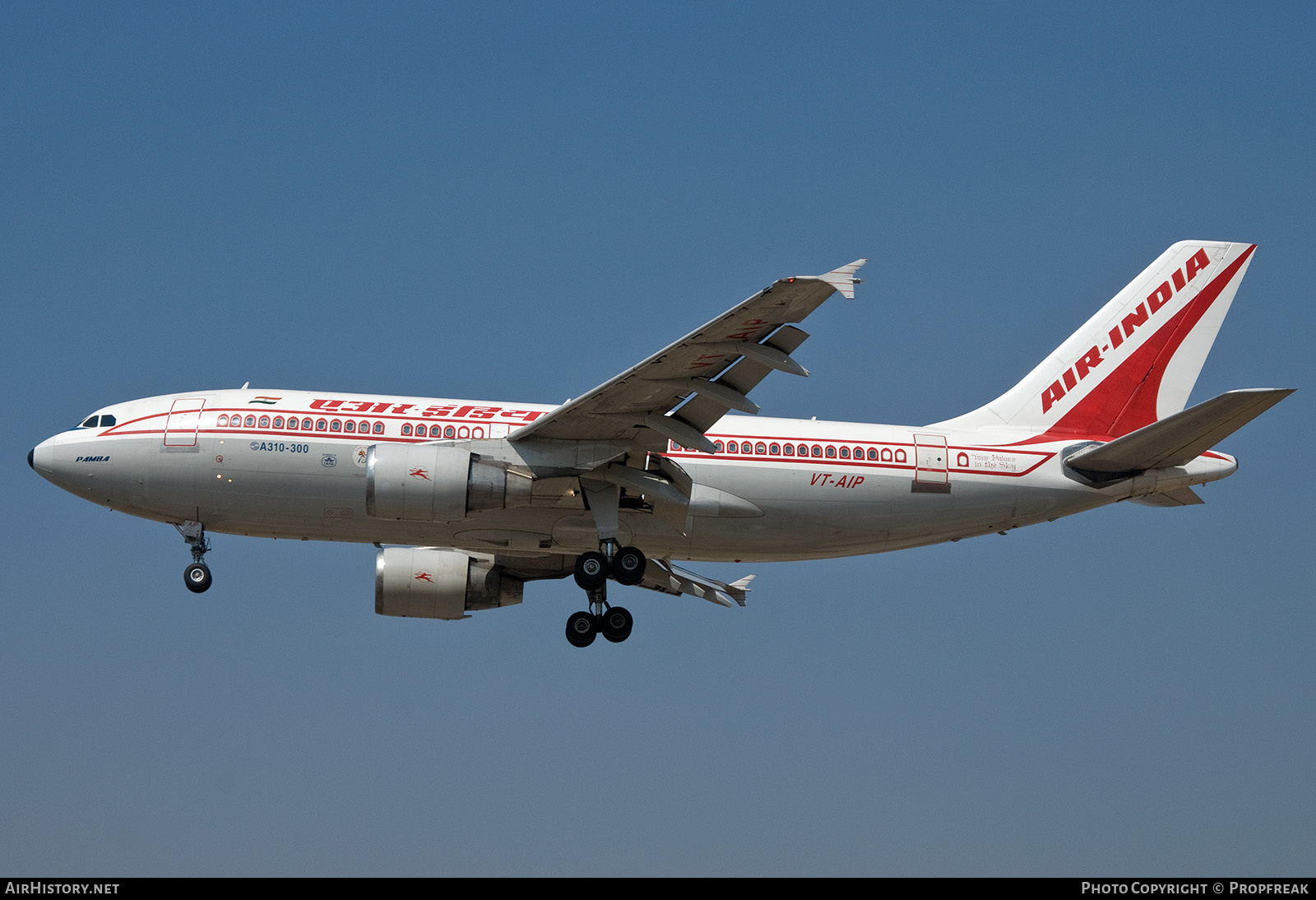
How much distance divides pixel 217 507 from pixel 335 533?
7.37ft

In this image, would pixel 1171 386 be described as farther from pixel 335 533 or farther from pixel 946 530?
pixel 335 533

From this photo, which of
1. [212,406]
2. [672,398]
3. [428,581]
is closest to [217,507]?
[212,406]

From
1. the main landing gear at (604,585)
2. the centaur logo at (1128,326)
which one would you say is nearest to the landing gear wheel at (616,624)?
the main landing gear at (604,585)

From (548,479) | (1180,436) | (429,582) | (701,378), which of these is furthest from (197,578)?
(1180,436)

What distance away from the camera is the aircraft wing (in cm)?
2469

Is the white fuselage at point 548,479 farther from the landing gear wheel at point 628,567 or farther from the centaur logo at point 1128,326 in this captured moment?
the centaur logo at point 1128,326

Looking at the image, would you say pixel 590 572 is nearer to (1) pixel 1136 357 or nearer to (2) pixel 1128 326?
(1) pixel 1136 357

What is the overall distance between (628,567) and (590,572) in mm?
773

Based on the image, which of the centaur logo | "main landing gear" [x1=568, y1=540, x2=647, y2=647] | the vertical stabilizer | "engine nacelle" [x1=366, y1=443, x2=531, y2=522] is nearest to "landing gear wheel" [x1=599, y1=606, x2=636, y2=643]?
"main landing gear" [x1=568, y1=540, x2=647, y2=647]

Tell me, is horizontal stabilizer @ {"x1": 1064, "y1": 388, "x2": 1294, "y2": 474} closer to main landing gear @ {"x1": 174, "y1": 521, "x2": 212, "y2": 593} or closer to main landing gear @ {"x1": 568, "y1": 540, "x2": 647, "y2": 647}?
main landing gear @ {"x1": 568, "y1": 540, "x2": 647, "y2": 647}

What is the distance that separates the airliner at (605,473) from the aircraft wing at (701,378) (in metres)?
0.07

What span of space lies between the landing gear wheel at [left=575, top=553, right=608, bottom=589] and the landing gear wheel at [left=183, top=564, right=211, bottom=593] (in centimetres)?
727

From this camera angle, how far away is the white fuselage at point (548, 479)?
2955 cm

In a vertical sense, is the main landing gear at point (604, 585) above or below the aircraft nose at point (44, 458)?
below
